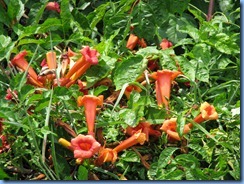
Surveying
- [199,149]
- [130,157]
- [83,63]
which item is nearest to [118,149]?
[130,157]

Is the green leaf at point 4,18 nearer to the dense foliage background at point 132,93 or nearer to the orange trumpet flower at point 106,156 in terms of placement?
the dense foliage background at point 132,93

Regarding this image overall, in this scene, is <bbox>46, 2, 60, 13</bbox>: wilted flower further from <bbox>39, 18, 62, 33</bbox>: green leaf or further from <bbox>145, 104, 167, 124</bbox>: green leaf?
<bbox>145, 104, 167, 124</bbox>: green leaf

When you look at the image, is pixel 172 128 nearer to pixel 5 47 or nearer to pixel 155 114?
pixel 155 114

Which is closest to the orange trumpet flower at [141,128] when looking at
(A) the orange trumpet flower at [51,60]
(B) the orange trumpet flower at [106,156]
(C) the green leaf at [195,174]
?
(B) the orange trumpet flower at [106,156]

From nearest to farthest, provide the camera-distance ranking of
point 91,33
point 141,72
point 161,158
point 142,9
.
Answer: point 161,158
point 141,72
point 142,9
point 91,33

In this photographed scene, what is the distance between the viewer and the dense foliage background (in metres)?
2.38

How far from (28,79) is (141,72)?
0.40m

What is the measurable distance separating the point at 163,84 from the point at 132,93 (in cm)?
13

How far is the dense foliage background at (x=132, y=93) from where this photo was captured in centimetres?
238

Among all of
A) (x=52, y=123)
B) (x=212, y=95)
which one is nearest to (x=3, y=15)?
(x=52, y=123)

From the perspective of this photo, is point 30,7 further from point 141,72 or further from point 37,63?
point 141,72

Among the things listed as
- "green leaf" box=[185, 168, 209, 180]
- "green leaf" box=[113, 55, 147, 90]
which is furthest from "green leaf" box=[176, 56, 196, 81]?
"green leaf" box=[185, 168, 209, 180]

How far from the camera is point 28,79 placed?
8.46ft

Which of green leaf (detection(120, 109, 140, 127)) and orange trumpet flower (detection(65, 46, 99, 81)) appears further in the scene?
orange trumpet flower (detection(65, 46, 99, 81))
